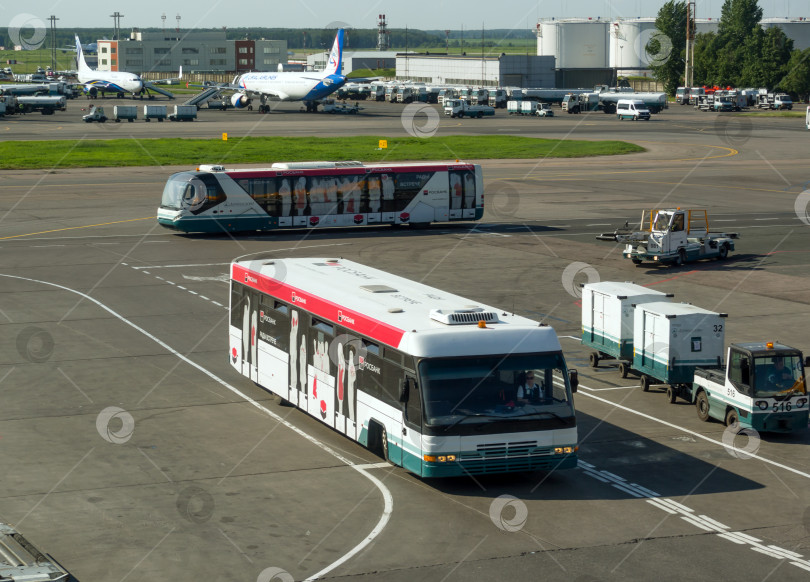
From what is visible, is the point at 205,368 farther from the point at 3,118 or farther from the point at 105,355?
the point at 3,118

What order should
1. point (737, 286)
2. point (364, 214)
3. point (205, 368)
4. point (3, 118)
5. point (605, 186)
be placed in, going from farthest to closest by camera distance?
point (3, 118) < point (605, 186) < point (364, 214) < point (737, 286) < point (205, 368)

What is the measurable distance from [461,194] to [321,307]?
37.7 meters

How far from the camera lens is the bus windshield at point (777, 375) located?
24.5 m

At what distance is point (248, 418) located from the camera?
25.6 m

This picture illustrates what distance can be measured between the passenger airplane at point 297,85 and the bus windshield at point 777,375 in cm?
13230

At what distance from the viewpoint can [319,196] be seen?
57.9 m

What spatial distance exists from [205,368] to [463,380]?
12.0 m

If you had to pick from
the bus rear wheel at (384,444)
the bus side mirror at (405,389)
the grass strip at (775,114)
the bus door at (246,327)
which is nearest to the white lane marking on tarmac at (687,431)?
the bus rear wheel at (384,444)

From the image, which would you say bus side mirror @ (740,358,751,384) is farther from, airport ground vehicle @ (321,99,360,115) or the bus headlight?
airport ground vehicle @ (321,99,360,115)

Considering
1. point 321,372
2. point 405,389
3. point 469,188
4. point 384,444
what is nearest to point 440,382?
point 405,389

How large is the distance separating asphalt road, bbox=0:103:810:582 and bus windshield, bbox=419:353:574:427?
1460 millimetres

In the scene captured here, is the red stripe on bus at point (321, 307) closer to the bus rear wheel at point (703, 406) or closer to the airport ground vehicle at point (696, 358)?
the airport ground vehicle at point (696, 358)

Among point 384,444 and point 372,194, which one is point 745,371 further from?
point 372,194

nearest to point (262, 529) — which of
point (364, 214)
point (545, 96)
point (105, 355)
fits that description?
point (105, 355)
